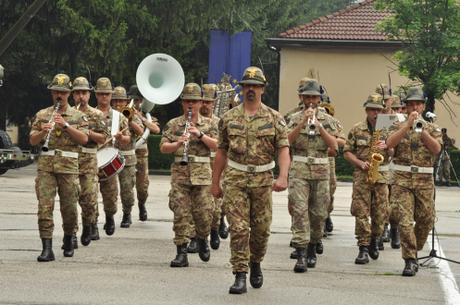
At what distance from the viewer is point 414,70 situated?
3928 centimetres

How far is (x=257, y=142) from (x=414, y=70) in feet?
94.1

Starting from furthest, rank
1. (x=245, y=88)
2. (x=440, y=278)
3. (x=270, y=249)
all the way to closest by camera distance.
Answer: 1. (x=270, y=249)
2. (x=440, y=278)
3. (x=245, y=88)

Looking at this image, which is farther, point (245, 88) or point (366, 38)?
point (366, 38)

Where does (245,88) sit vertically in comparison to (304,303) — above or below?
above

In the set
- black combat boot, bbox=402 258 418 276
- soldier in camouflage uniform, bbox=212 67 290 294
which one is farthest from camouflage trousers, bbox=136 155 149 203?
soldier in camouflage uniform, bbox=212 67 290 294

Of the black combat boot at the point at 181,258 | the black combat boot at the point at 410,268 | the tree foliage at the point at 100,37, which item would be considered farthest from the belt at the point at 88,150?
the tree foliage at the point at 100,37

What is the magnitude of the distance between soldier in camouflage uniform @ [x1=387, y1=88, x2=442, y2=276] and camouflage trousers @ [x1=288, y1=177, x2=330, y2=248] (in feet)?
2.68

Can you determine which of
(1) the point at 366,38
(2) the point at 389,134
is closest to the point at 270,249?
(2) the point at 389,134

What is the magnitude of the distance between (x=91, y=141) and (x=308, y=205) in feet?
8.74

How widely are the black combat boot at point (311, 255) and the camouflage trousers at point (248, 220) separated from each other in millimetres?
2004

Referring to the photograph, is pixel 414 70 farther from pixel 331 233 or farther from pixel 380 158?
pixel 380 158

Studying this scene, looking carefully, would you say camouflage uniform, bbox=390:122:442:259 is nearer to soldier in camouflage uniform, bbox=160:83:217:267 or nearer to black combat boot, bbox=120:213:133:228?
soldier in camouflage uniform, bbox=160:83:217:267

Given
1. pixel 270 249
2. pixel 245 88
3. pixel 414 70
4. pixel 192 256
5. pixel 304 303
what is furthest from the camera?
pixel 414 70

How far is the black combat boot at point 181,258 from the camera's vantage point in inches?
505
